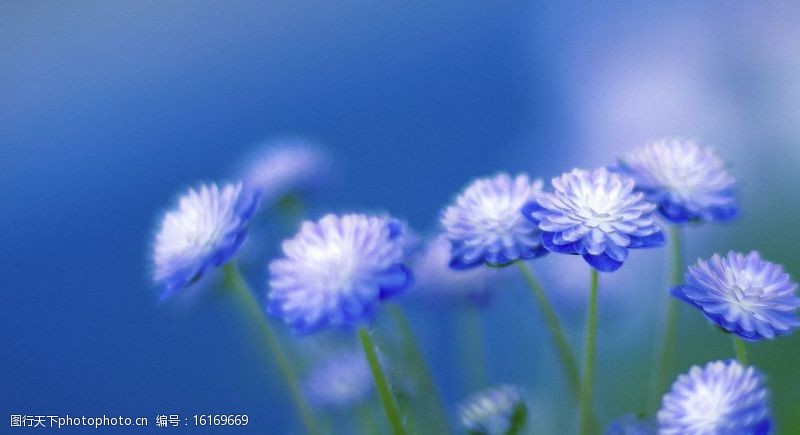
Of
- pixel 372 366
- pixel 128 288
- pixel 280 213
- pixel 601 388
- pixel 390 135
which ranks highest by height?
pixel 390 135

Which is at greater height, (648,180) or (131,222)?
(131,222)

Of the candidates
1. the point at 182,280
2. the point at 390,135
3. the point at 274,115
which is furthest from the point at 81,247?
the point at 182,280

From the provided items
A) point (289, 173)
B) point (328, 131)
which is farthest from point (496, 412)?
point (328, 131)

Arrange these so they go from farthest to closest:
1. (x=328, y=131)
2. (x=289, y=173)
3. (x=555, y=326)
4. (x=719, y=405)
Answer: (x=328, y=131) → (x=289, y=173) → (x=555, y=326) → (x=719, y=405)

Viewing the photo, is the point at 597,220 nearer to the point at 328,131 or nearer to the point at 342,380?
the point at 342,380

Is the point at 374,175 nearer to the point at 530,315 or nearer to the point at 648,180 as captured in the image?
the point at 530,315

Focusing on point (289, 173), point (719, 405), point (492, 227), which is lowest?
point (719, 405)
